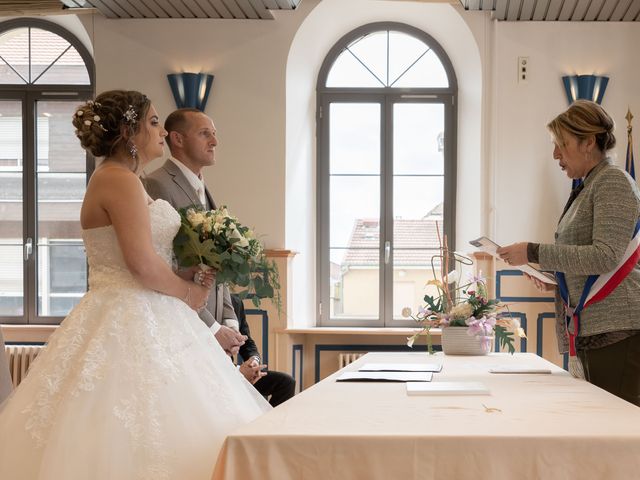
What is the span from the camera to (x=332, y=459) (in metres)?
1.82

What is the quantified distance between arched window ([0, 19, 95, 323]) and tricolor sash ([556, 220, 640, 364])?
4.93 m

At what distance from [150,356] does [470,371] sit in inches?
44.9

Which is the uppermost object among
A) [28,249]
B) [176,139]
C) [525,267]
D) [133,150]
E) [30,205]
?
[176,139]

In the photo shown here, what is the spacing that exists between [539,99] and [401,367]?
362 centimetres

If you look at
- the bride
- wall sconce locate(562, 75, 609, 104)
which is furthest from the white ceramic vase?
wall sconce locate(562, 75, 609, 104)

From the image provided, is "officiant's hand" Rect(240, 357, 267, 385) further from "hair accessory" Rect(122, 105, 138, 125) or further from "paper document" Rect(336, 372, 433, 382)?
"hair accessory" Rect(122, 105, 138, 125)

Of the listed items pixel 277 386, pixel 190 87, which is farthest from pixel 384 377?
pixel 190 87

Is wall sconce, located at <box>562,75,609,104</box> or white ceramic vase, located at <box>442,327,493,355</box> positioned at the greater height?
wall sconce, located at <box>562,75,609,104</box>

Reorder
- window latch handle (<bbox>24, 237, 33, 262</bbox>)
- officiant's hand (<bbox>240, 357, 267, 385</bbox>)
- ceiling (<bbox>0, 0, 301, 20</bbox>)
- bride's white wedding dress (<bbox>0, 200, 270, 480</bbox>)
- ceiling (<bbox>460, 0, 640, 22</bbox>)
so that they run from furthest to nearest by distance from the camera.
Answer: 1. window latch handle (<bbox>24, 237, 33, 262</bbox>)
2. ceiling (<bbox>0, 0, 301, 20</bbox>)
3. ceiling (<bbox>460, 0, 640, 22</bbox>)
4. officiant's hand (<bbox>240, 357, 267, 385</bbox>)
5. bride's white wedding dress (<bbox>0, 200, 270, 480</bbox>)

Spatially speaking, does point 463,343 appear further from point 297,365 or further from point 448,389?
point 297,365

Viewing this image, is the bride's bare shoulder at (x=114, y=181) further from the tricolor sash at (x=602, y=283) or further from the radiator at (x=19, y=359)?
the radiator at (x=19, y=359)

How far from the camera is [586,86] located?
610cm

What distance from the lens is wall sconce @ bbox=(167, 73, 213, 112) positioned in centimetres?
625

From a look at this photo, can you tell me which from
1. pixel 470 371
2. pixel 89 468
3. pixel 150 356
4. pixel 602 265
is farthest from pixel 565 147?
pixel 89 468
